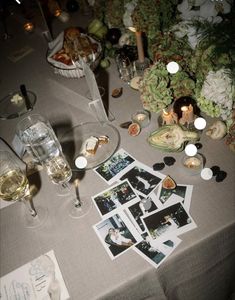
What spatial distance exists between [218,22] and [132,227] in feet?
3.23

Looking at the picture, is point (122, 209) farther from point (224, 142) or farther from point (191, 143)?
point (224, 142)

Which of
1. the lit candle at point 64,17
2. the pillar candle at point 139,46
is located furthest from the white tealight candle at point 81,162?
the lit candle at point 64,17

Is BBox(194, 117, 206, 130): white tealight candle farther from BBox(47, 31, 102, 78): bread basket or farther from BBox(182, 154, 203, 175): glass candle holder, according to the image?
BBox(47, 31, 102, 78): bread basket

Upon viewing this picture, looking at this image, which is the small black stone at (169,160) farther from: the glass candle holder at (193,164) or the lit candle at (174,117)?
the lit candle at (174,117)

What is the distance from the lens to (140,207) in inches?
48.6

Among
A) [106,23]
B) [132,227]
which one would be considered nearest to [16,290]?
[132,227]

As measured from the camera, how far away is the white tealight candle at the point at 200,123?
132 cm

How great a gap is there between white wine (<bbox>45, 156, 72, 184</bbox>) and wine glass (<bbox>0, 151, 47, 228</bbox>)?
4.1 inches

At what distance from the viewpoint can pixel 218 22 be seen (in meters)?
1.39

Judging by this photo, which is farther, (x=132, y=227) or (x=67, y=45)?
(x=67, y=45)

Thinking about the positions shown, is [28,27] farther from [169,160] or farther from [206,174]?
[206,174]

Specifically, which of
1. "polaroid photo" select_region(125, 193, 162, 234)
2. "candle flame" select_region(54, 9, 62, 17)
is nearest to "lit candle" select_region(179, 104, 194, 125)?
"polaroid photo" select_region(125, 193, 162, 234)

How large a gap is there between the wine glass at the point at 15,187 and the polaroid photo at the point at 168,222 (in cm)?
45

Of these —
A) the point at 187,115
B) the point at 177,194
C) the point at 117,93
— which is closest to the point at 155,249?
the point at 177,194
